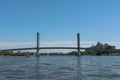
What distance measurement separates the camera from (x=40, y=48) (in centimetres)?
15462

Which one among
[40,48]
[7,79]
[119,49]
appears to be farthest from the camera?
[119,49]

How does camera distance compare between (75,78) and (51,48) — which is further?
(51,48)

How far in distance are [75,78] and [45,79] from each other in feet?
8.44

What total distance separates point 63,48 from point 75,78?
429ft

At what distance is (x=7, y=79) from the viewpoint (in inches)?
1069

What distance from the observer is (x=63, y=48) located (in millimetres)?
159000

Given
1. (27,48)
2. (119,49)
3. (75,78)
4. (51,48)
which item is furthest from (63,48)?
(75,78)

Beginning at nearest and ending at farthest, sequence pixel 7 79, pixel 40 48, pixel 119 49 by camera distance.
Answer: pixel 7 79
pixel 40 48
pixel 119 49

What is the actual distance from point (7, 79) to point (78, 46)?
5076 inches

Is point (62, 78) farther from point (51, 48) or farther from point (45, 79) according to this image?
point (51, 48)

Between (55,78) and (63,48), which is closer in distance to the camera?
(55,78)

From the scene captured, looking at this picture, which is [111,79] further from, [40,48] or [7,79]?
[40,48]

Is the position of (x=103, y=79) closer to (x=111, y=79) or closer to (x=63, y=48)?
(x=111, y=79)

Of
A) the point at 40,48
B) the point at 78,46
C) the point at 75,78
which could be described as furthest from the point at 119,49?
the point at 75,78
